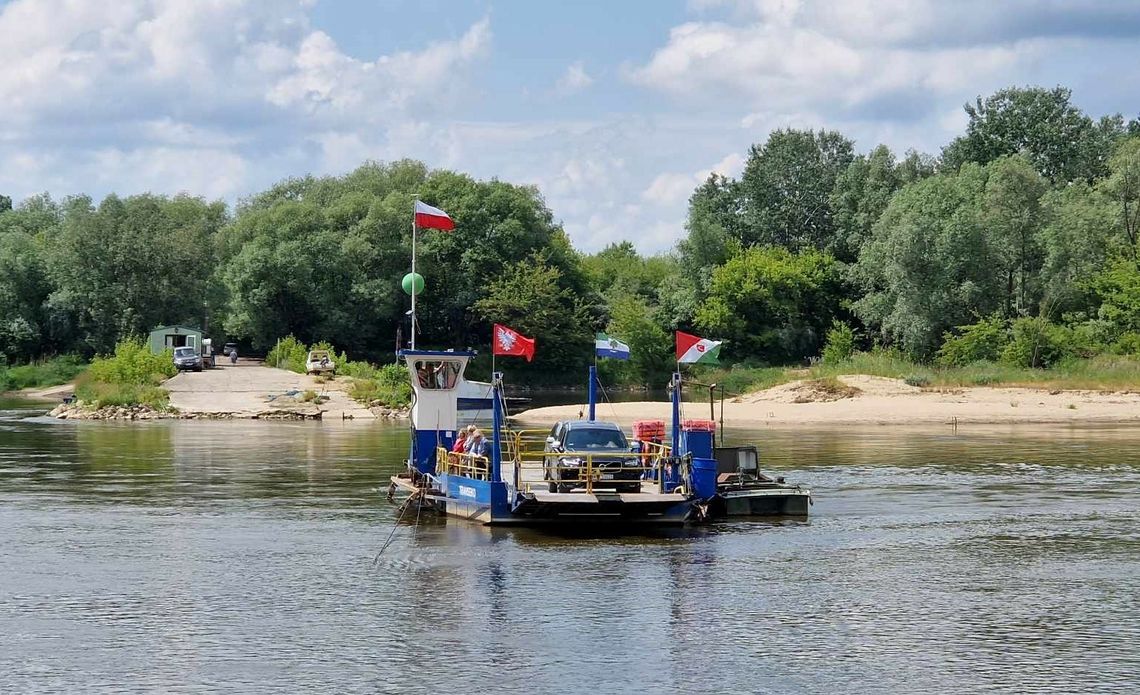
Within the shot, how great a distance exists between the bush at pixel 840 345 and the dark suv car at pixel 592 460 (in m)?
64.1

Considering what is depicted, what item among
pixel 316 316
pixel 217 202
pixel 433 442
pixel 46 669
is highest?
pixel 217 202

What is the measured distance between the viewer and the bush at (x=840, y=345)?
9588cm

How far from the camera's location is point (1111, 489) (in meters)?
38.9

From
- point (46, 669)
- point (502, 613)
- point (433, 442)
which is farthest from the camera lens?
point (433, 442)

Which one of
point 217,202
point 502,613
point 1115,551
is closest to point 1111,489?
point 1115,551

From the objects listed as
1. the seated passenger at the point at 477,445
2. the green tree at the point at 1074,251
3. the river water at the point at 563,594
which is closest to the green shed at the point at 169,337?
the river water at the point at 563,594

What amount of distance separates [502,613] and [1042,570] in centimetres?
1095

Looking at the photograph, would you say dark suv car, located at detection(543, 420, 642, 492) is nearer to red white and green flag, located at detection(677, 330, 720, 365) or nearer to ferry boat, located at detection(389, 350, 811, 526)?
ferry boat, located at detection(389, 350, 811, 526)

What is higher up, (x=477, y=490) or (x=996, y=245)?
(x=996, y=245)

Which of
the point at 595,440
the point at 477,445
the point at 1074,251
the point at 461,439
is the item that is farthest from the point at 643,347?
the point at 595,440

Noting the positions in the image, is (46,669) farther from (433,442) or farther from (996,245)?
(996,245)

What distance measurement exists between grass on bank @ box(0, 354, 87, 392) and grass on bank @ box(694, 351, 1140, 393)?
50390 mm

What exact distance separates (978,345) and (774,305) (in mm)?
20875

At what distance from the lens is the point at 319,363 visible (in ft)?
280
